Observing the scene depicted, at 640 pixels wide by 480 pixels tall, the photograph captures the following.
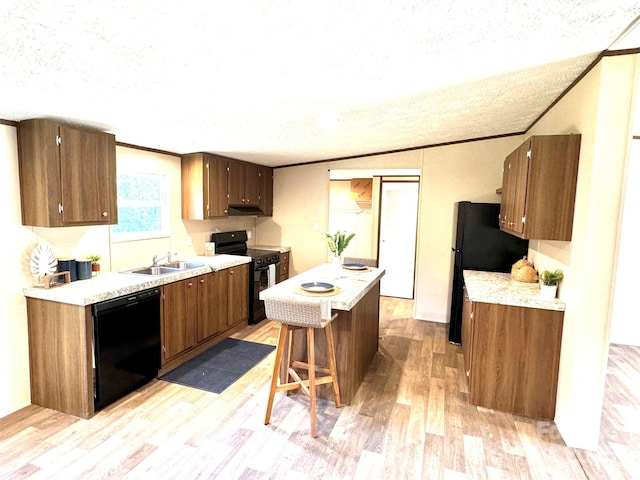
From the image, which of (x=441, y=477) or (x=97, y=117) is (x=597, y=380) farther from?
(x=97, y=117)

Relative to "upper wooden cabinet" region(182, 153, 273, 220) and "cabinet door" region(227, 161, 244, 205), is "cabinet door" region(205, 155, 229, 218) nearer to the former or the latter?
"upper wooden cabinet" region(182, 153, 273, 220)

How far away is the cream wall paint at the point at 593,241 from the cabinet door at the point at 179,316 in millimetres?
3169

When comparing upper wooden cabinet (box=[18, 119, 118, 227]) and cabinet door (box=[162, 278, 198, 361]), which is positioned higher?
upper wooden cabinet (box=[18, 119, 118, 227])

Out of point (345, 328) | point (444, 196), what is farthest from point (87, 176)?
point (444, 196)

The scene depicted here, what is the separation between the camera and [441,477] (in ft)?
6.81

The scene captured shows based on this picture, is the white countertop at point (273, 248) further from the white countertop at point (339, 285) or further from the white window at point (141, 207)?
the white window at point (141, 207)

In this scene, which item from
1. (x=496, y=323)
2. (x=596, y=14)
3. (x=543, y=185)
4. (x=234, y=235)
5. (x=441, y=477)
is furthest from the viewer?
(x=234, y=235)

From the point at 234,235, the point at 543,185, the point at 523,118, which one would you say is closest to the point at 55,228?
the point at 234,235

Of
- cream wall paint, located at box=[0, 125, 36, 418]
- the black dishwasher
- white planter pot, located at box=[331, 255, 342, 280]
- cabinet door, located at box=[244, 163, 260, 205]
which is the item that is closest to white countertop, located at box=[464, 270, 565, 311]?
white planter pot, located at box=[331, 255, 342, 280]

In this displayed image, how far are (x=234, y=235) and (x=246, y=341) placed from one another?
1.63m

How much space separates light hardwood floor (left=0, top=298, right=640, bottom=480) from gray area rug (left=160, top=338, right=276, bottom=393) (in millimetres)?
130

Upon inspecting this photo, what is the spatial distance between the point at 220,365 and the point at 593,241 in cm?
320

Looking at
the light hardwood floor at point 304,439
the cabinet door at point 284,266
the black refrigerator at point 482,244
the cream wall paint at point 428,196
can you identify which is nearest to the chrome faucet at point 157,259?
the light hardwood floor at point 304,439

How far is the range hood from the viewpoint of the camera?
477 cm
